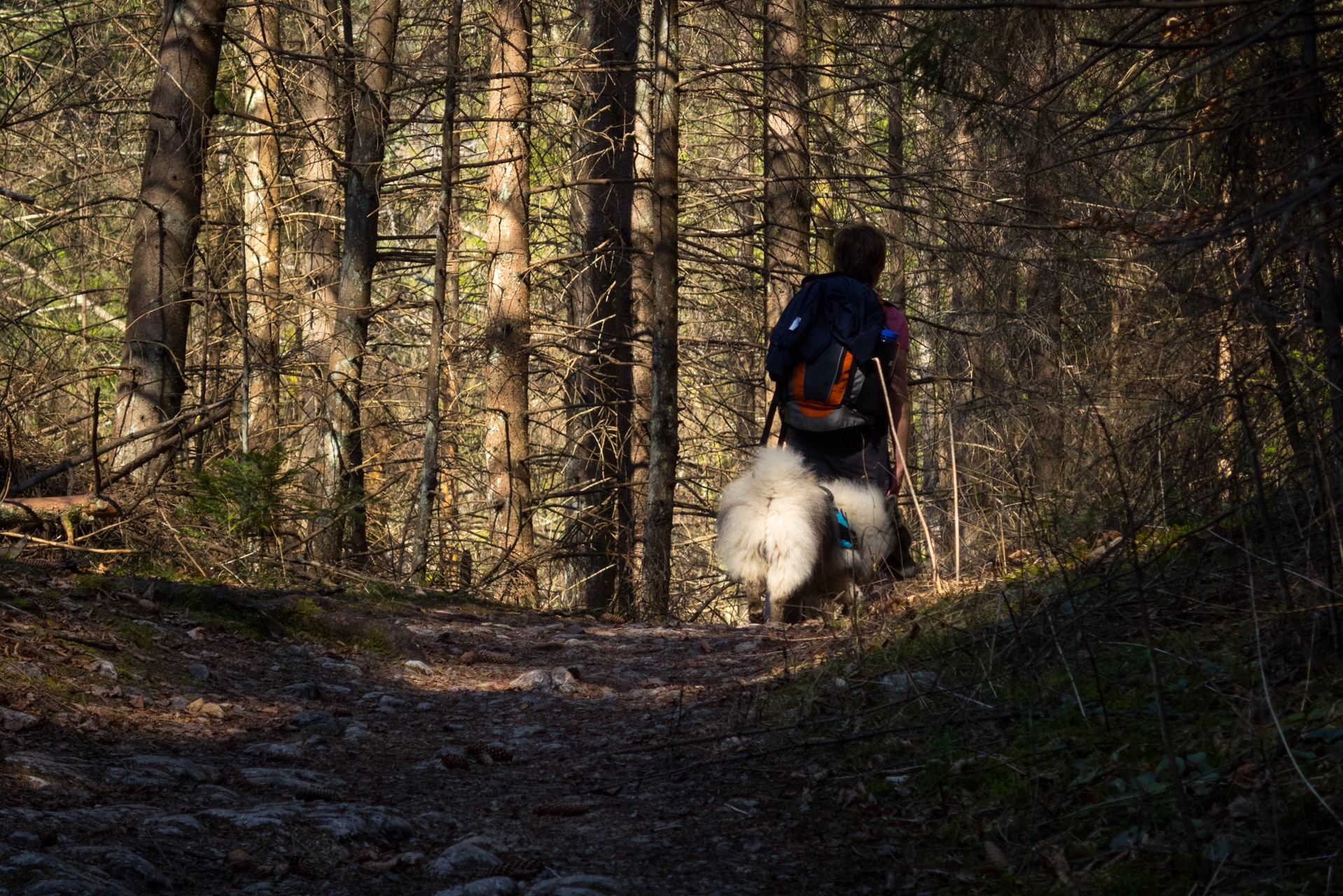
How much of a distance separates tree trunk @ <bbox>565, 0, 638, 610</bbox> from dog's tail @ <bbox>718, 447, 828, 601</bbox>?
4731 mm

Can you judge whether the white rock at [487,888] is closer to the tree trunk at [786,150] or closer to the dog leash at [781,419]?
the dog leash at [781,419]

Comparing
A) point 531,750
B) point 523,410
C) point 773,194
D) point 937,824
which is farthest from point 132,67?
point 937,824

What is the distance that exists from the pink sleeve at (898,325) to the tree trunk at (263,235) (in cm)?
614

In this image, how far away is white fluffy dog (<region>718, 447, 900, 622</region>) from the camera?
610 centimetres

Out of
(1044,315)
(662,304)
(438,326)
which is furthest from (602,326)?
(1044,315)

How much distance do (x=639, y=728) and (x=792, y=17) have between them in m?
8.03

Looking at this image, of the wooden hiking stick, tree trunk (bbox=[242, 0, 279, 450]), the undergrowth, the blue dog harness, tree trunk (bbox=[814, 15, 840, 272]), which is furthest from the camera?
tree trunk (bbox=[242, 0, 279, 450])

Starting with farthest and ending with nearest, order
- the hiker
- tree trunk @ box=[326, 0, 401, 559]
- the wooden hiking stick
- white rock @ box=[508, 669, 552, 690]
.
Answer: tree trunk @ box=[326, 0, 401, 559] → the hiker → white rock @ box=[508, 669, 552, 690] → the wooden hiking stick

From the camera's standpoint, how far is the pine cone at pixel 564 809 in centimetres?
335

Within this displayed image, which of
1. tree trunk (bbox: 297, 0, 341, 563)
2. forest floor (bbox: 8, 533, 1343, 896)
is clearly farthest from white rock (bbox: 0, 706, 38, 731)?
tree trunk (bbox: 297, 0, 341, 563)

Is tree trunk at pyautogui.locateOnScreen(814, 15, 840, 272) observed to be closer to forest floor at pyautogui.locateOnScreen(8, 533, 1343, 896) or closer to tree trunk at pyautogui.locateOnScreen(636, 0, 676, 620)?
tree trunk at pyautogui.locateOnScreen(636, 0, 676, 620)

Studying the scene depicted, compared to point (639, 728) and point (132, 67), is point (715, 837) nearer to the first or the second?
point (639, 728)

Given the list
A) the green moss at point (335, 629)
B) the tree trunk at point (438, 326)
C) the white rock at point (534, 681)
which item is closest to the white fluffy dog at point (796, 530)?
the white rock at point (534, 681)

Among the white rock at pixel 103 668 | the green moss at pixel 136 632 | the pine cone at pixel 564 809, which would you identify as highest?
the green moss at pixel 136 632
